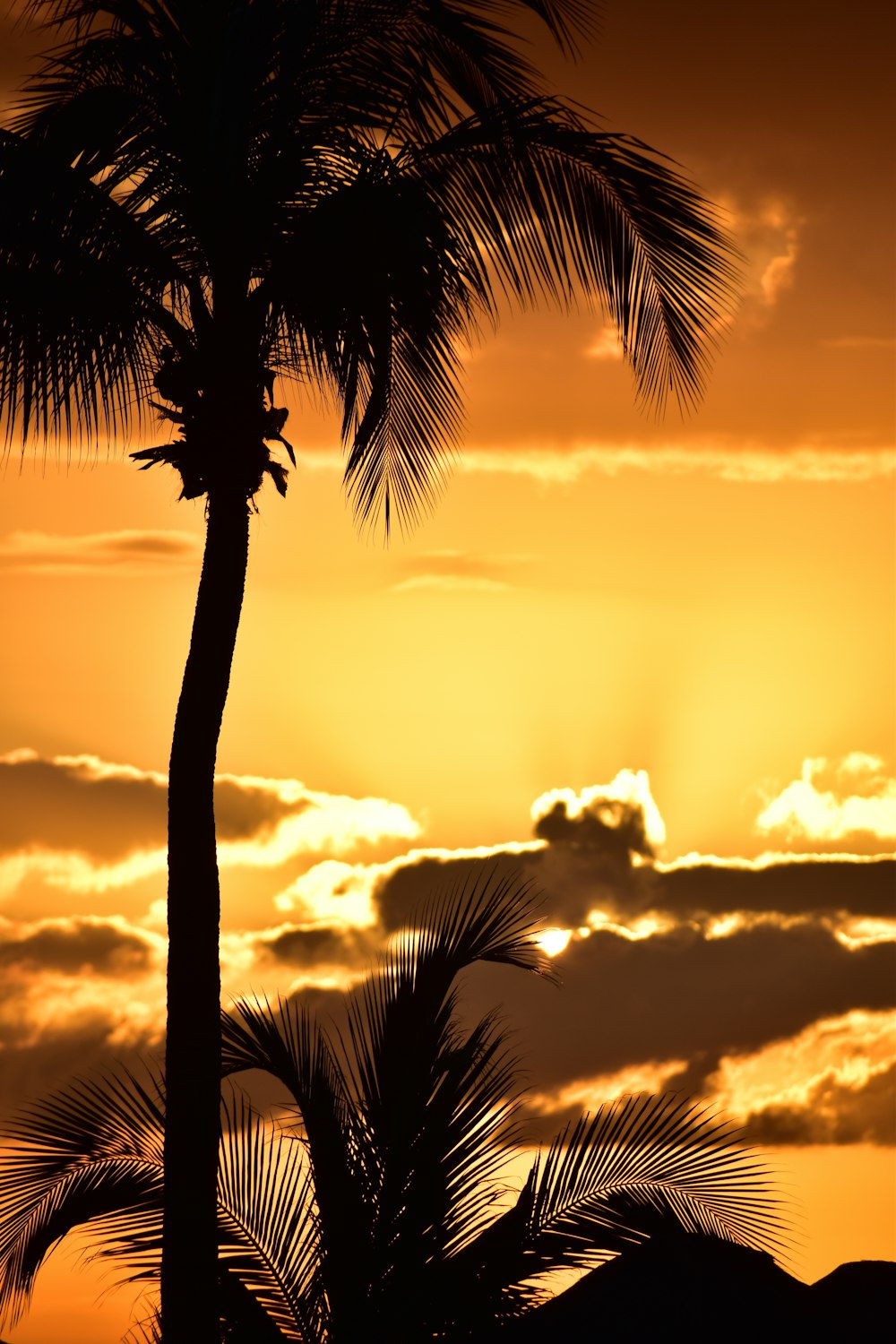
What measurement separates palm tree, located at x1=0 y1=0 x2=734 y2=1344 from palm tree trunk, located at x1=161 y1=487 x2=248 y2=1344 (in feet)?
0.05

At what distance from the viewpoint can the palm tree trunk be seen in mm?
9047

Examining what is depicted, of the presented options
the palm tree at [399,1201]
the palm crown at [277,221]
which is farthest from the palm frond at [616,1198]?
the palm crown at [277,221]

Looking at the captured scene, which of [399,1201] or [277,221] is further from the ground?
[277,221]

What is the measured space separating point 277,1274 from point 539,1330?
172 centimetres

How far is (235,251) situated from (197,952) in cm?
437

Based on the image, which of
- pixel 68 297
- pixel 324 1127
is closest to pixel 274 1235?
pixel 324 1127

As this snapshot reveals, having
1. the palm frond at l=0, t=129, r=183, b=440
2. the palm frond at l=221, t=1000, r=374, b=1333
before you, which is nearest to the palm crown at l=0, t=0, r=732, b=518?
the palm frond at l=0, t=129, r=183, b=440

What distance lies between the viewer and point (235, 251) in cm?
998

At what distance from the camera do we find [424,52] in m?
11.1

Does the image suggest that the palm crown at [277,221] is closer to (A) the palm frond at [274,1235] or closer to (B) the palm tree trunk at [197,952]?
(B) the palm tree trunk at [197,952]

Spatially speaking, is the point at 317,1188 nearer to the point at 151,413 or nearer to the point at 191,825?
the point at 191,825

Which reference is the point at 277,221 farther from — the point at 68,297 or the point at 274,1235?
the point at 274,1235

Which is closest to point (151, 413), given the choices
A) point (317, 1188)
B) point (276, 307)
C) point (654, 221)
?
point (276, 307)

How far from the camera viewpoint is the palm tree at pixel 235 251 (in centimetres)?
934
